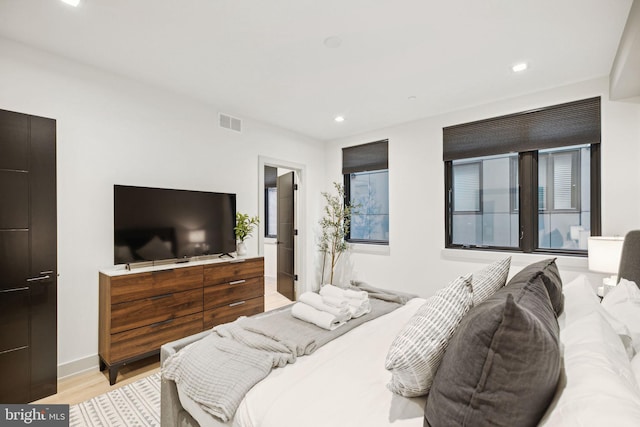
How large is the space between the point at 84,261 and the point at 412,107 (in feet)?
12.4

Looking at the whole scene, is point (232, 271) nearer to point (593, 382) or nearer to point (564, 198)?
point (593, 382)

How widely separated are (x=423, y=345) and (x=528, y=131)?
325 centimetres

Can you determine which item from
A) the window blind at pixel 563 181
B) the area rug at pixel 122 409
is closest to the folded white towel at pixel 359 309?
the area rug at pixel 122 409

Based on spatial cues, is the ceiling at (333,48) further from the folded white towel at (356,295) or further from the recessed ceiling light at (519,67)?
the folded white towel at (356,295)

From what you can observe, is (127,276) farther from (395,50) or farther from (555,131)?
(555,131)

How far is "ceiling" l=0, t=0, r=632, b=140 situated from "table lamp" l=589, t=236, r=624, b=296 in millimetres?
1544

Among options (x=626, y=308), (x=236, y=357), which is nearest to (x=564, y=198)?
(x=626, y=308)

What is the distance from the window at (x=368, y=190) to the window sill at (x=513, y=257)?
1048 mm

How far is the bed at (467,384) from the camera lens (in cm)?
70

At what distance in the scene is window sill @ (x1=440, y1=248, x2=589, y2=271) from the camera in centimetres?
297

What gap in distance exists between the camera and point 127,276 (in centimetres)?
246

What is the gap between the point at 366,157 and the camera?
183 inches

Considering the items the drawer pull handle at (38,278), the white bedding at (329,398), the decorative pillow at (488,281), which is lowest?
the white bedding at (329,398)

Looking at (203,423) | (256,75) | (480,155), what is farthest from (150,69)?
(480,155)
